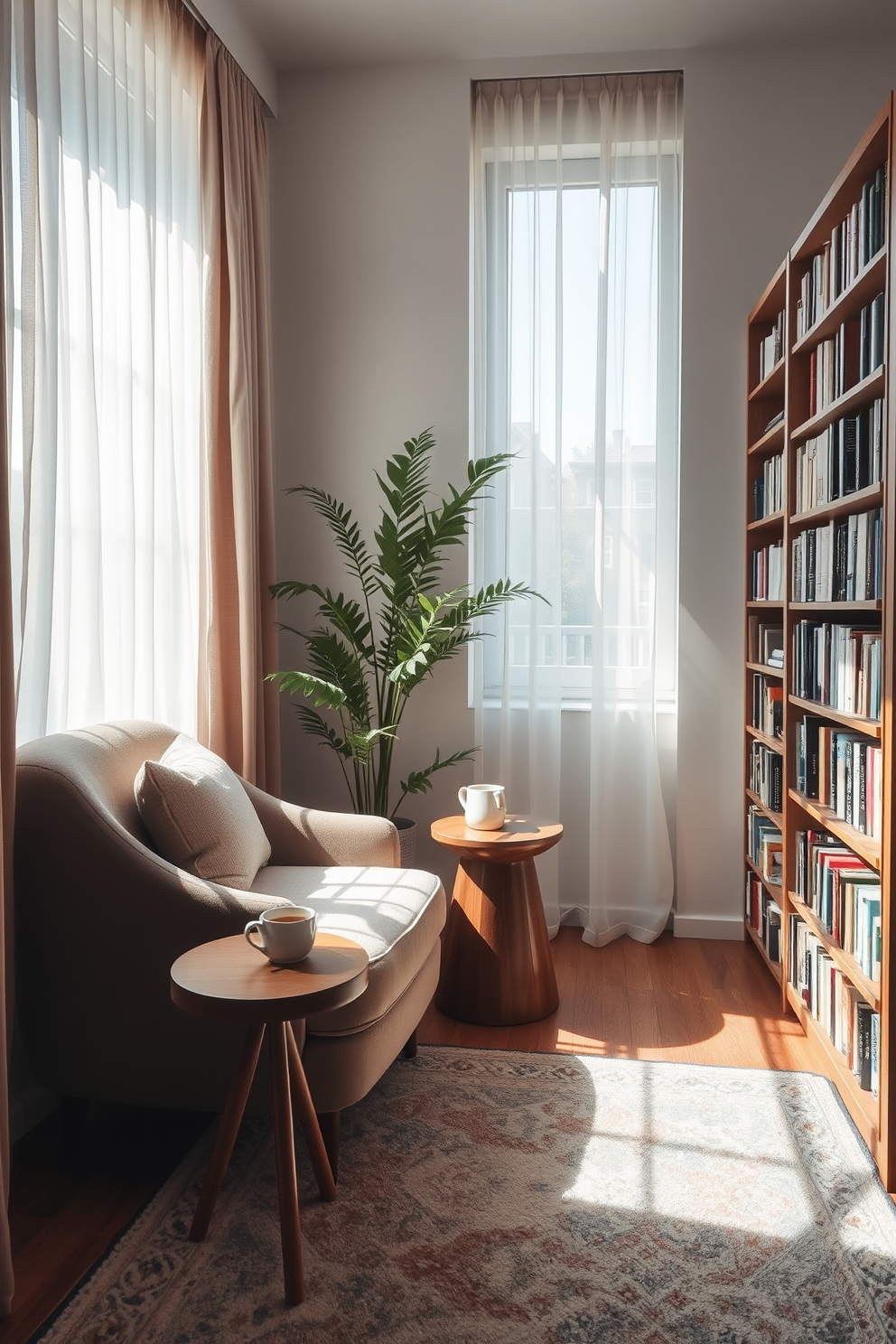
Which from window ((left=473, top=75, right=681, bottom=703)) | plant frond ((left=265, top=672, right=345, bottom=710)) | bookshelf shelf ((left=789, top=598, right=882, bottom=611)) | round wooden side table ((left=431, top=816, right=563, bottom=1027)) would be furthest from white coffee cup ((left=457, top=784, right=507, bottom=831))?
bookshelf shelf ((left=789, top=598, right=882, bottom=611))

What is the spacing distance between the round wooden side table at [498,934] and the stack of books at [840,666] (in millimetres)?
797

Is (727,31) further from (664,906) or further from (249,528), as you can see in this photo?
(664,906)

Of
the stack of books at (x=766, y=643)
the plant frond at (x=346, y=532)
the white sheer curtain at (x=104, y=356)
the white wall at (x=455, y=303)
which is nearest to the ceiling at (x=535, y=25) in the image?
the white wall at (x=455, y=303)

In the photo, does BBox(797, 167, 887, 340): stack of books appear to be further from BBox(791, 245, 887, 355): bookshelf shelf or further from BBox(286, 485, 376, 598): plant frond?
BBox(286, 485, 376, 598): plant frond

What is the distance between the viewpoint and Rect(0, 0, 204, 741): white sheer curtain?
2.02 m

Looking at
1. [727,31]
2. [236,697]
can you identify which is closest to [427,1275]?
[236,697]

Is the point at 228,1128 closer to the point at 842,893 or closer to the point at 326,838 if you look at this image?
the point at 326,838

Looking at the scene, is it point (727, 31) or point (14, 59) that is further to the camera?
point (727, 31)

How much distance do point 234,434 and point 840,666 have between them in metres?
1.95

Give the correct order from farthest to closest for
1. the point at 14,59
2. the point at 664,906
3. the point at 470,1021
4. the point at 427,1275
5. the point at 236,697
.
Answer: the point at 664,906 < the point at 236,697 < the point at 470,1021 < the point at 14,59 < the point at 427,1275

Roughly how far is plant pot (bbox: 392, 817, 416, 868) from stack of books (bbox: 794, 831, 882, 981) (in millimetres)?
1306

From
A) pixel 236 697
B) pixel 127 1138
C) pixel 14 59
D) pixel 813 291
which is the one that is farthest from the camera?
pixel 236 697

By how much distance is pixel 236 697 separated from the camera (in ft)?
10.2

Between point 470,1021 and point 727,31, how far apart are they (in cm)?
333
